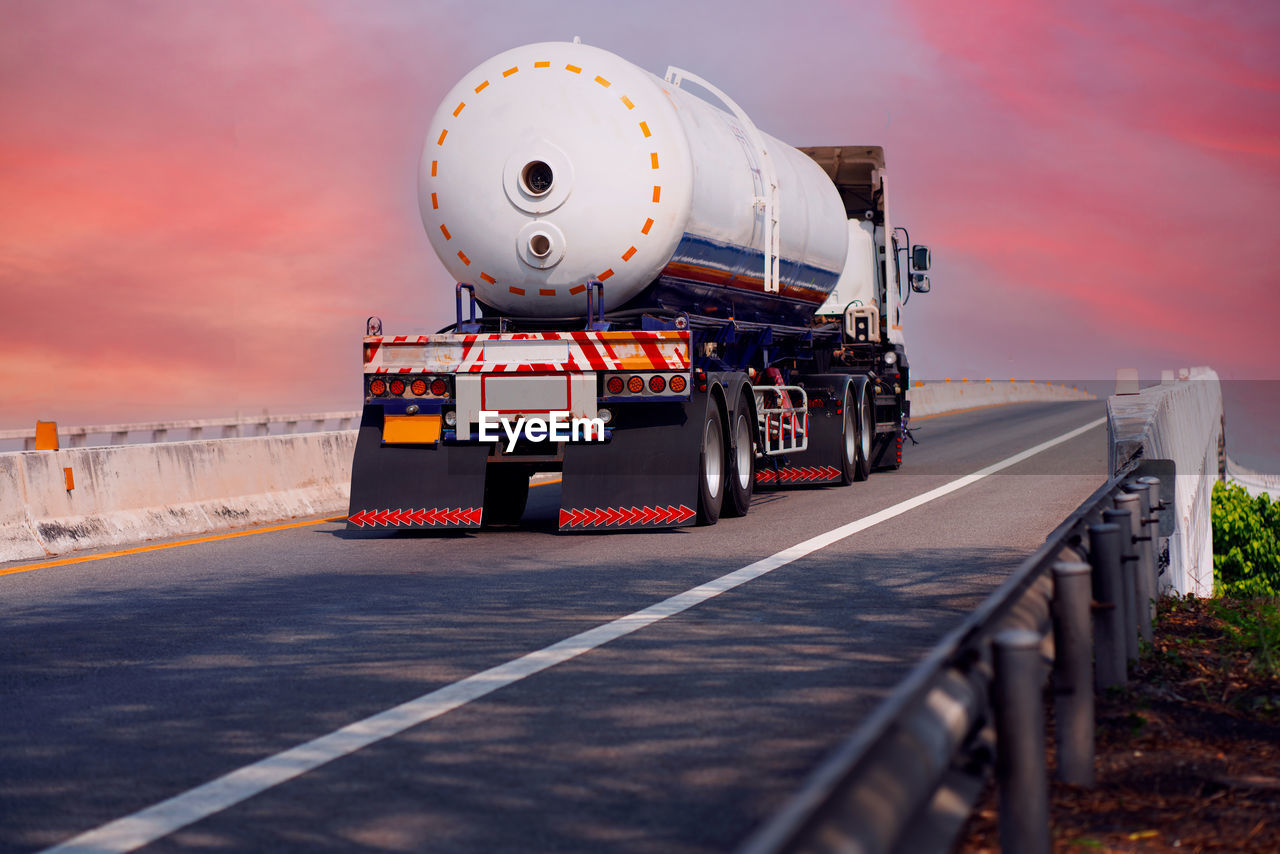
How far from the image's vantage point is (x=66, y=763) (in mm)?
5266

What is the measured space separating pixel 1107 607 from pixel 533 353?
7.85 m

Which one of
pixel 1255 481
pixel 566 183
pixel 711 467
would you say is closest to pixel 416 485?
pixel 711 467

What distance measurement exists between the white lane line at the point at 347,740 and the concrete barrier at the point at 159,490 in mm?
6045

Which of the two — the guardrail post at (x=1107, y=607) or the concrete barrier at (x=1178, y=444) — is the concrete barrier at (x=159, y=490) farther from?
the guardrail post at (x=1107, y=607)

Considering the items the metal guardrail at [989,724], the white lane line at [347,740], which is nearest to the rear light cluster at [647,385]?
the white lane line at [347,740]

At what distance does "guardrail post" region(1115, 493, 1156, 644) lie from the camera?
21.9ft

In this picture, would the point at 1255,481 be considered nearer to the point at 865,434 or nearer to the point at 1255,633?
the point at 865,434

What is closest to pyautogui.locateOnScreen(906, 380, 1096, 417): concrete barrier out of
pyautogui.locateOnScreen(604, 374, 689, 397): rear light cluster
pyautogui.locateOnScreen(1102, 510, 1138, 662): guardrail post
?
pyautogui.locateOnScreen(604, 374, 689, 397): rear light cluster

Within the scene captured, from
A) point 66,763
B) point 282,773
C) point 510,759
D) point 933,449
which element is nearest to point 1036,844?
point 510,759

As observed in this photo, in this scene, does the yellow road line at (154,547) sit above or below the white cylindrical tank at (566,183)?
below

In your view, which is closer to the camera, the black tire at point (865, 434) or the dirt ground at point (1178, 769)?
the dirt ground at point (1178, 769)

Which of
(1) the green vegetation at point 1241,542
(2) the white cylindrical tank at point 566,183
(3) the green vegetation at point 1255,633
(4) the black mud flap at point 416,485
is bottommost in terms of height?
(1) the green vegetation at point 1241,542

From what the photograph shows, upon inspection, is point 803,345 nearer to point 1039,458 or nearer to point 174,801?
point 1039,458

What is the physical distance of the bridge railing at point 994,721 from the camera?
2535 mm
